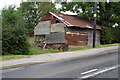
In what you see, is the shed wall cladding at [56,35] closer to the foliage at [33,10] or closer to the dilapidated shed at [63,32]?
the dilapidated shed at [63,32]

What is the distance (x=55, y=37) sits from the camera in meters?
24.0

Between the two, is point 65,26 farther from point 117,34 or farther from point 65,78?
point 65,78

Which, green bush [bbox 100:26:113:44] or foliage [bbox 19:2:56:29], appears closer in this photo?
green bush [bbox 100:26:113:44]

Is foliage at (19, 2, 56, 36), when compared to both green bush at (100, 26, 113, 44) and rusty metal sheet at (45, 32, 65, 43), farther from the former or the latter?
green bush at (100, 26, 113, 44)

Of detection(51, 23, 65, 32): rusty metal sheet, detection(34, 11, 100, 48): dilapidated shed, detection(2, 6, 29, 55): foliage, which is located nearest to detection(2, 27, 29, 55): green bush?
detection(2, 6, 29, 55): foliage

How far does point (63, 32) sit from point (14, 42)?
899 centimetres

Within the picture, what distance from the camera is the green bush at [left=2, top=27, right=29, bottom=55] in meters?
14.2

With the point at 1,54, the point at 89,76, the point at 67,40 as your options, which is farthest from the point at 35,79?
the point at 67,40

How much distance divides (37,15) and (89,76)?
38.9 m

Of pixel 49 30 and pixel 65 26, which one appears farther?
pixel 49 30

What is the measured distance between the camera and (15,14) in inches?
1007

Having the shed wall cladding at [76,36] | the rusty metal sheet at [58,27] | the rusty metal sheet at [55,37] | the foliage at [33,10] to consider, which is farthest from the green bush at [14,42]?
the foliage at [33,10]

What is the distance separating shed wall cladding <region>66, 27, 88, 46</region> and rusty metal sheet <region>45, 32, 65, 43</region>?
2.45ft

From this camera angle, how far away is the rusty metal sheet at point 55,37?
74.7 feet
